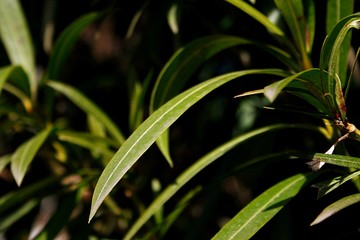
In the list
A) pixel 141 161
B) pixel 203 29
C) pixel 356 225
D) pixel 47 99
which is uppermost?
pixel 47 99

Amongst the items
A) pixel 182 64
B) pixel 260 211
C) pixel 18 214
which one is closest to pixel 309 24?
pixel 182 64

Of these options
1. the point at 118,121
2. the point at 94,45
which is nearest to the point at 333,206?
the point at 118,121

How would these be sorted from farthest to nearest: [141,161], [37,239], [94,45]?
[94,45], [141,161], [37,239]

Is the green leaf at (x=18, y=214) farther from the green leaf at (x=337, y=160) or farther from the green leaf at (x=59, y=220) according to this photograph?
the green leaf at (x=337, y=160)

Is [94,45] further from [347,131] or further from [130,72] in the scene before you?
[347,131]

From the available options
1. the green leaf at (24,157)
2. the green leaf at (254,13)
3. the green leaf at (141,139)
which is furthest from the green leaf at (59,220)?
the green leaf at (254,13)

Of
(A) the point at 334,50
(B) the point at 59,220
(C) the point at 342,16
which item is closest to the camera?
(A) the point at 334,50

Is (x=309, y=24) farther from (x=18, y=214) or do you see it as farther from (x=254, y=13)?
(x=18, y=214)
